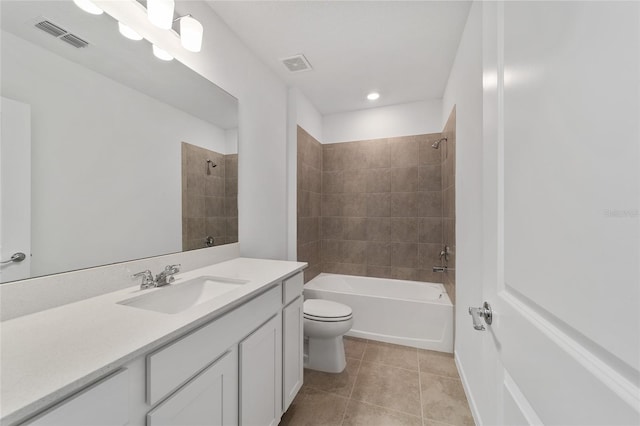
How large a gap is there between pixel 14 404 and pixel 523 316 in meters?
1.00

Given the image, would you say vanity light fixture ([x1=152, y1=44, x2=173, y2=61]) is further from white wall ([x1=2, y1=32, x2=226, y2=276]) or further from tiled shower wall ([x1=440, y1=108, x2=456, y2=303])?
tiled shower wall ([x1=440, y1=108, x2=456, y2=303])

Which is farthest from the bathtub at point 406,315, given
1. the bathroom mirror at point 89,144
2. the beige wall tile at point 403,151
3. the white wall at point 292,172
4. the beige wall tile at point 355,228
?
the bathroom mirror at point 89,144

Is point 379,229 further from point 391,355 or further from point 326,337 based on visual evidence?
point 326,337

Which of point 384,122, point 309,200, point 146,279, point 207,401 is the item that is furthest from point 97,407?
point 384,122

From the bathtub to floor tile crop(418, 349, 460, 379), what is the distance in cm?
7

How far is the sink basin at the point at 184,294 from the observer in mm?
1050

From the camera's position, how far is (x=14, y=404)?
0.45 meters

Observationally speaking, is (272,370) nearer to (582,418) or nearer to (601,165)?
(582,418)

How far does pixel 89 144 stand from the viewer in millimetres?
1005

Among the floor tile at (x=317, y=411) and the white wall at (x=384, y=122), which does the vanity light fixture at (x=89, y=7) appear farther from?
the white wall at (x=384, y=122)

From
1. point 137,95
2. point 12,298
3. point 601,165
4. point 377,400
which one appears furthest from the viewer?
point 377,400

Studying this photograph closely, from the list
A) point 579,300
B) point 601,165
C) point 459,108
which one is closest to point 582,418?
point 579,300

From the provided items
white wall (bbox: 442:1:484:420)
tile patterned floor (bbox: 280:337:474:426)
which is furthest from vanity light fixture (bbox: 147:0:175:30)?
tile patterned floor (bbox: 280:337:474:426)

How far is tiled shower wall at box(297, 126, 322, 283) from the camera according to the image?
8.87 feet
